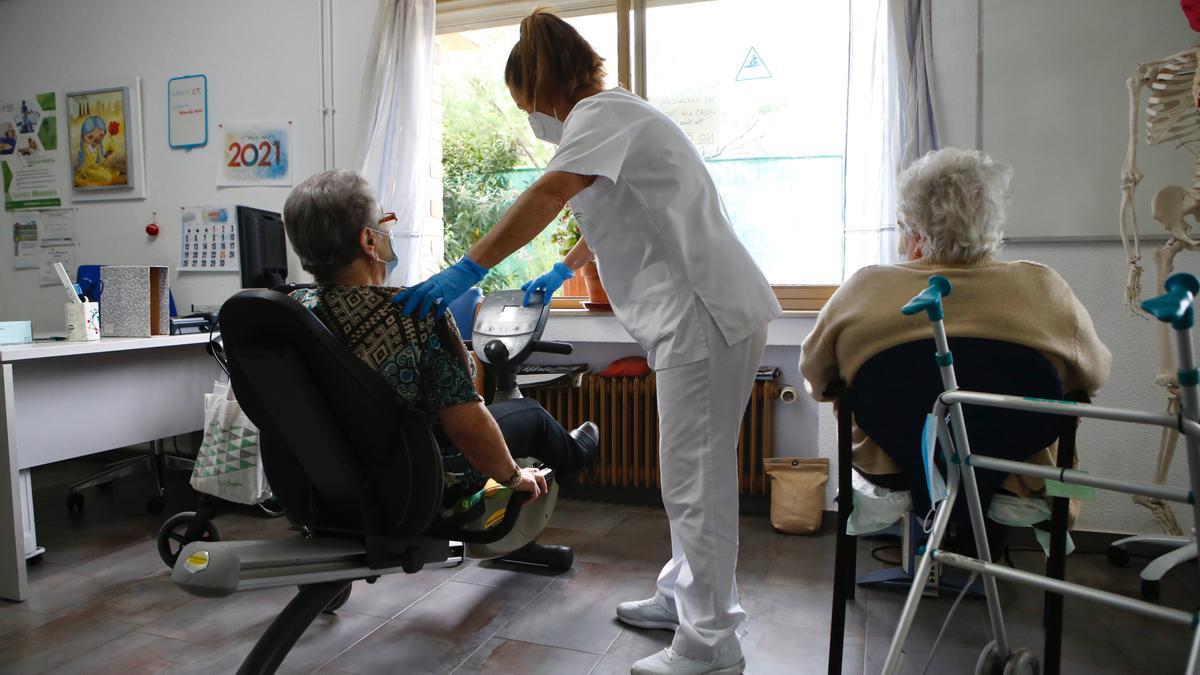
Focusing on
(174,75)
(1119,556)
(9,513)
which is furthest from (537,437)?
(174,75)

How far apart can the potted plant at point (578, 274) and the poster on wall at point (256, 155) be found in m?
1.50

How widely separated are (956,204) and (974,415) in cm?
47

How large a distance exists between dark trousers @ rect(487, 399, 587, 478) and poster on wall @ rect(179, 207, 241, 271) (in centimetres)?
278

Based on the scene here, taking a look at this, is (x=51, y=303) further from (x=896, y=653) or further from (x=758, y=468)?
(x=896, y=653)

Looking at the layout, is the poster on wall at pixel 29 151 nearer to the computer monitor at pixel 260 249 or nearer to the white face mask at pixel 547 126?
the computer monitor at pixel 260 249

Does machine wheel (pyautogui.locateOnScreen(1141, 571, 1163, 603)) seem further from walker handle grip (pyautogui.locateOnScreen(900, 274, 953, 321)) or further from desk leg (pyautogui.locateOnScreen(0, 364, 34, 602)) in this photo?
desk leg (pyautogui.locateOnScreen(0, 364, 34, 602))

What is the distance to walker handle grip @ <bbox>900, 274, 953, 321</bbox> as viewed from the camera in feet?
3.81

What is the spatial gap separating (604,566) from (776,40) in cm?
232

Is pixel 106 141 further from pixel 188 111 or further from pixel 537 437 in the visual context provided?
pixel 537 437

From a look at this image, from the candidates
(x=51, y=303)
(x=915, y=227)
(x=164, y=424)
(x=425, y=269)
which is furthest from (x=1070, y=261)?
(x=51, y=303)

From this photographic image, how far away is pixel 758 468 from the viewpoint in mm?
3188

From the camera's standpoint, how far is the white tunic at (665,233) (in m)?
1.66

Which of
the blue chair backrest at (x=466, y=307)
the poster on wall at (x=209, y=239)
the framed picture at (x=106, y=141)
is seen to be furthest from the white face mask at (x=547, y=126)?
the framed picture at (x=106, y=141)

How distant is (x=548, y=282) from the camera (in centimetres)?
219
